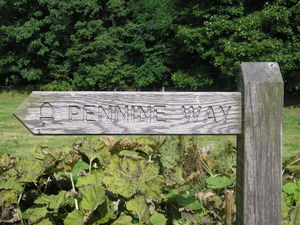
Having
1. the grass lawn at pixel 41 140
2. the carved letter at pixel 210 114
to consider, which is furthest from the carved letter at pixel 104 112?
the grass lawn at pixel 41 140

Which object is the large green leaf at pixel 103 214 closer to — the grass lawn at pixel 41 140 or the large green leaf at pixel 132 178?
the large green leaf at pixel 132 178

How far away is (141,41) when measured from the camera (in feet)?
78.7

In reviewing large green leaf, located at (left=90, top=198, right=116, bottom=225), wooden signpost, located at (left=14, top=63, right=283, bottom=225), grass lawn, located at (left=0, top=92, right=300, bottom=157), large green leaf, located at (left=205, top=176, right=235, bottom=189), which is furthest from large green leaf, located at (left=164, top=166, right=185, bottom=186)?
grass lawn, located at (left=0, top=92, right=300, bottom=157)

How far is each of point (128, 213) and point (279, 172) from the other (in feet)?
2.78

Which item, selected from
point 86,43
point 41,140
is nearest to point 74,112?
point 41,140

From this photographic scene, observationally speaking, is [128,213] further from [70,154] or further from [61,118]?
[61,118]

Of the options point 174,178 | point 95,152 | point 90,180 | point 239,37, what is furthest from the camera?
point 239,37

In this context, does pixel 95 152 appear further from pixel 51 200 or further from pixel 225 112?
pixel 225 112

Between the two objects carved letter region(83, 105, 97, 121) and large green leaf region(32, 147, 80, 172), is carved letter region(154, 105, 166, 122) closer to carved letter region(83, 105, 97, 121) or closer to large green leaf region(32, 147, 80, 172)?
carved letter region(83, 105, 97, 121)

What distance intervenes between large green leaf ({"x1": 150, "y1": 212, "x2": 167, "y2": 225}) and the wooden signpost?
55 cm

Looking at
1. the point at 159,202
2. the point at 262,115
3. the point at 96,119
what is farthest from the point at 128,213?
the point at 262,115

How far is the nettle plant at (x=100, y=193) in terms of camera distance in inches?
87.4

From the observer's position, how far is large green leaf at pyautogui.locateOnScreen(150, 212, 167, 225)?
2.34 m

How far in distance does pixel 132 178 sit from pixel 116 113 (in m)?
0.55
